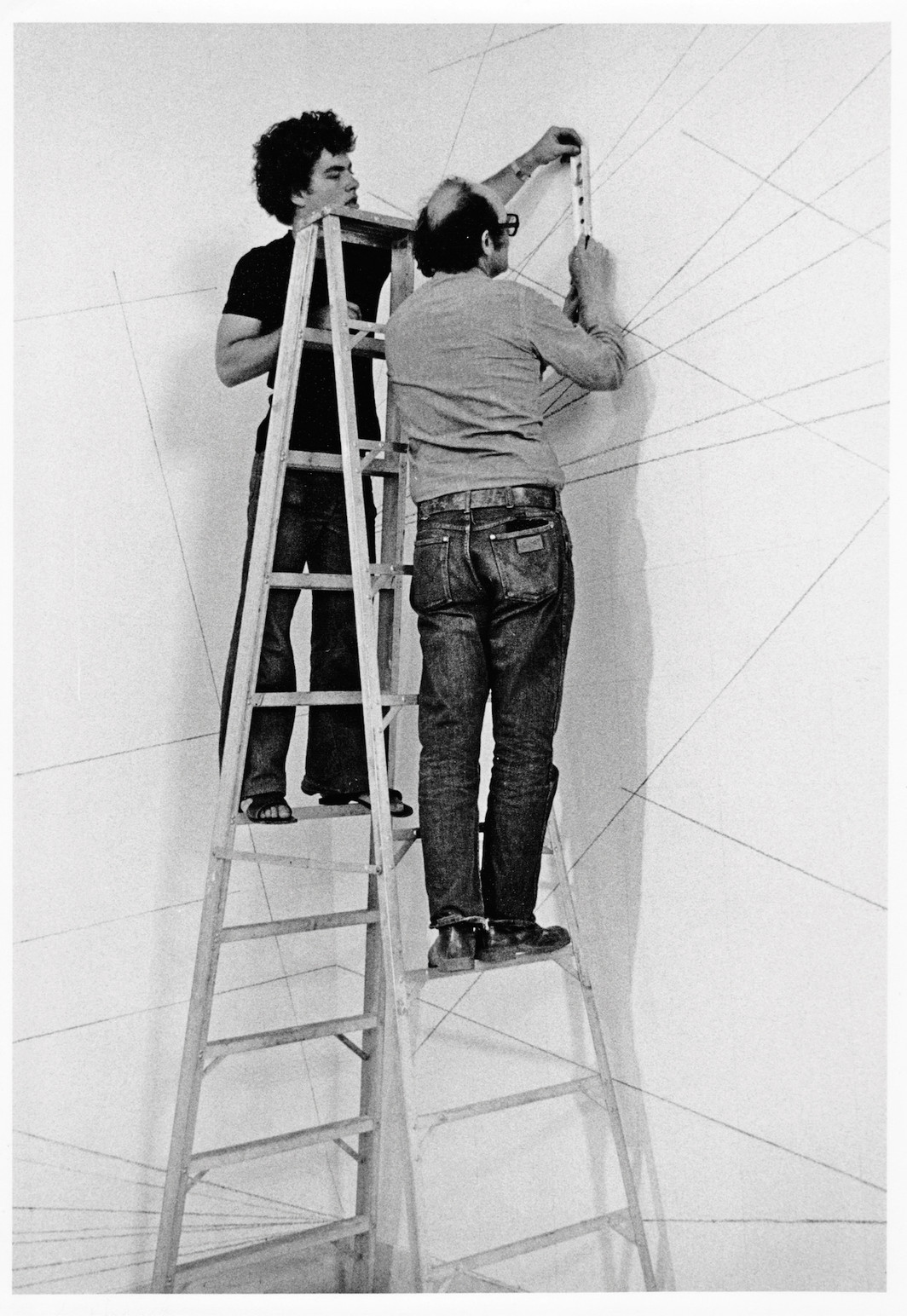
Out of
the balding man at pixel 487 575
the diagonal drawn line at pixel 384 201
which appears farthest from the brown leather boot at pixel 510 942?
the diagonal drawn line at pixel 384 201

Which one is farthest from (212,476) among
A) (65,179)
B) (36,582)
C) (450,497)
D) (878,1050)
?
(878,1050)

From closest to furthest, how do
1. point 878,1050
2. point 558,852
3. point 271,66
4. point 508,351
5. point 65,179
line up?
point 878,1050
point 508,351
point 558,852
point 65,179
point 271,66

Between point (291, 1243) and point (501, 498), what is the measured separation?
150 centimetres

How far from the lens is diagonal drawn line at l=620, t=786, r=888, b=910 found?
1971mm

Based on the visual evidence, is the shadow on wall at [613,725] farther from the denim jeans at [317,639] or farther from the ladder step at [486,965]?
the denim jeans at [317,639]

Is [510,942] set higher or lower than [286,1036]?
higher

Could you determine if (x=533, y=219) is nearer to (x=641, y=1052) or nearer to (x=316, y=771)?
(x=316, y=771)

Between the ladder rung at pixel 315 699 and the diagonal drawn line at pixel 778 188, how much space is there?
107 cm

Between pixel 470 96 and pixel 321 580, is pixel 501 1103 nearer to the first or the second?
pixel 321 580

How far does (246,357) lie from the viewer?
93.9 inches

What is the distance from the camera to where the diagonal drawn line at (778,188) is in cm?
200

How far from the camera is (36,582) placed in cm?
257

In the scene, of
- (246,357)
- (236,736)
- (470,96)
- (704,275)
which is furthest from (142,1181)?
(470,96)
